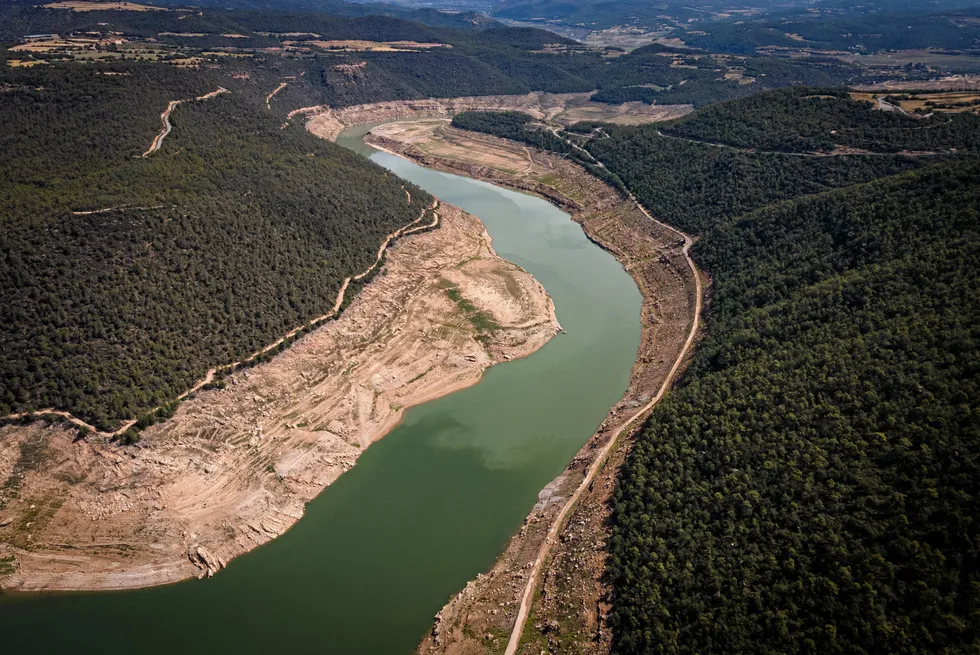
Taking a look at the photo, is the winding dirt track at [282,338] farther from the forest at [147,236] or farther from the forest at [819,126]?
the forest at [819,126]

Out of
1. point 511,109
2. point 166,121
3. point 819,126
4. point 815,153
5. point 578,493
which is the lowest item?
point 578,493

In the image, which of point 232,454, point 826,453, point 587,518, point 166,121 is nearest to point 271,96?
point 166,121

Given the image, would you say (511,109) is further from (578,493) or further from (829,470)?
(829,470)

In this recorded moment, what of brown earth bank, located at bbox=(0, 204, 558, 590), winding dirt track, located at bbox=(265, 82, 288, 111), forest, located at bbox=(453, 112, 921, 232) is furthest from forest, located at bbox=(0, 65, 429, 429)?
forest, located at bbox=(453, 112, 921, 232)

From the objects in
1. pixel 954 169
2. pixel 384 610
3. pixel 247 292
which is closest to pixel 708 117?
pixel 954 169

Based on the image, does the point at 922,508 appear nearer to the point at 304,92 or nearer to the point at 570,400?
the point at 570,400
